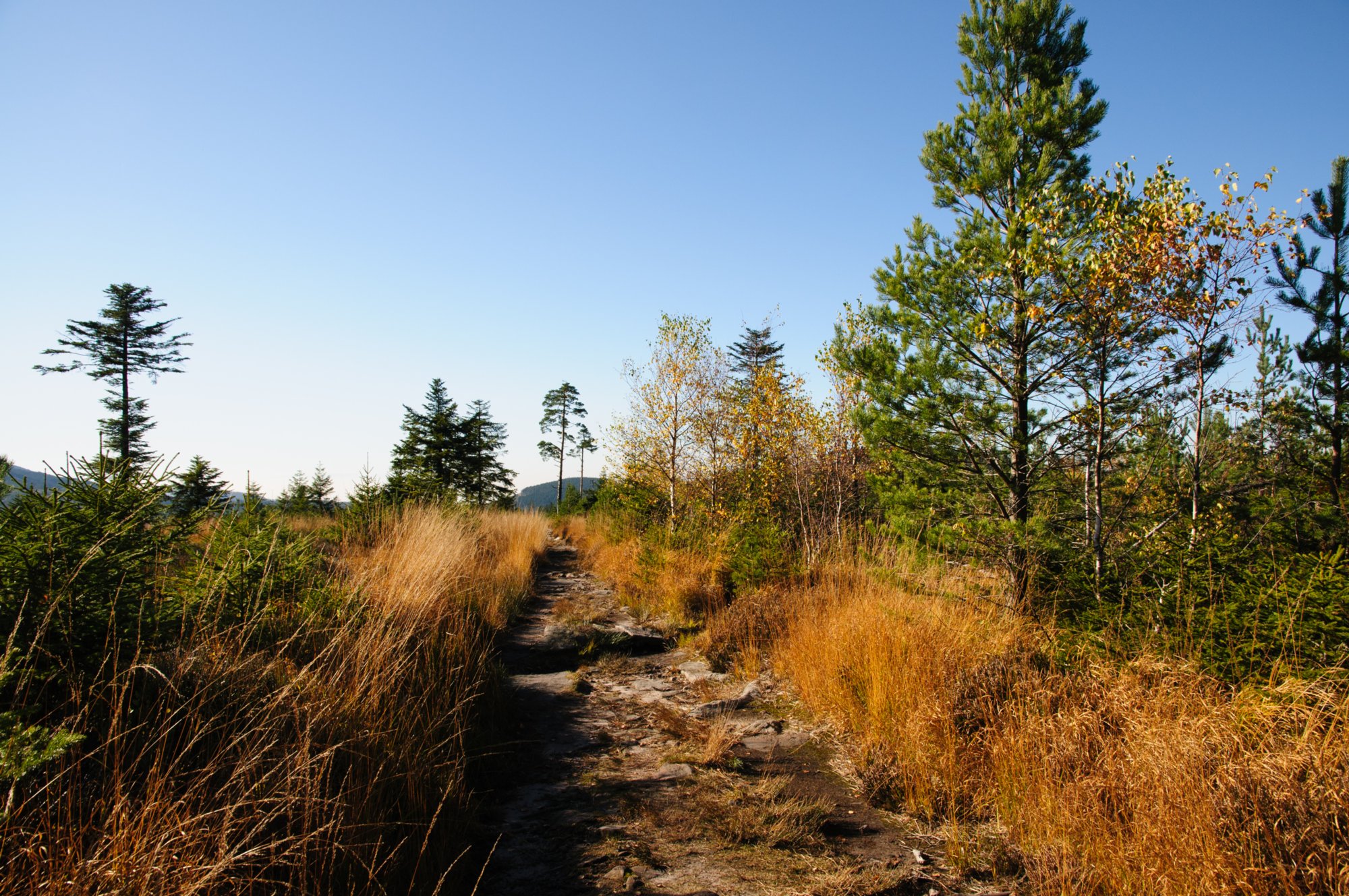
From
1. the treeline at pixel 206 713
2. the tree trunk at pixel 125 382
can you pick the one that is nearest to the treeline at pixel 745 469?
the treeline at pixel 206 713

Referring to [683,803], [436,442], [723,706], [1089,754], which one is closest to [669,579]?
[723,706]

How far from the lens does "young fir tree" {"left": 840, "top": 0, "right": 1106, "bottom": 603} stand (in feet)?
19.0

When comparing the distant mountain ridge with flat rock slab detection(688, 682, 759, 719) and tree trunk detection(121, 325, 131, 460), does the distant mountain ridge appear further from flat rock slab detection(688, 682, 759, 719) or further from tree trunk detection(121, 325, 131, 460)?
tree trunk detection(121, 325, 131, 460)

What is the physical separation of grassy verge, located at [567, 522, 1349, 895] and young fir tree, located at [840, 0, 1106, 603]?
1.36m

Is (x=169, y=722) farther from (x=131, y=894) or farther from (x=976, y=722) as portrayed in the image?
(x=976, y=722)

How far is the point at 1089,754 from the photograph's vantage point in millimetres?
3078

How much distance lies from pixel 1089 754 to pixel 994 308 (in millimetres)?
4056

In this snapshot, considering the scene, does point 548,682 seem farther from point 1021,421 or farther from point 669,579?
point 1021,421

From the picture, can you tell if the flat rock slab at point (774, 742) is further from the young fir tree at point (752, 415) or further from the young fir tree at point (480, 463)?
the young fir tree at point (480, 463)

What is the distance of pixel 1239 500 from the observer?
5.91m

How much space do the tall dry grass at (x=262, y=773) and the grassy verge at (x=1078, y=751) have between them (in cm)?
256

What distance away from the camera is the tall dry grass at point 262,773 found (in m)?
1.78

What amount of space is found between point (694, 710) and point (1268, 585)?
3916 mm

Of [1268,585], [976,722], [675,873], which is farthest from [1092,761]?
[675,873]
